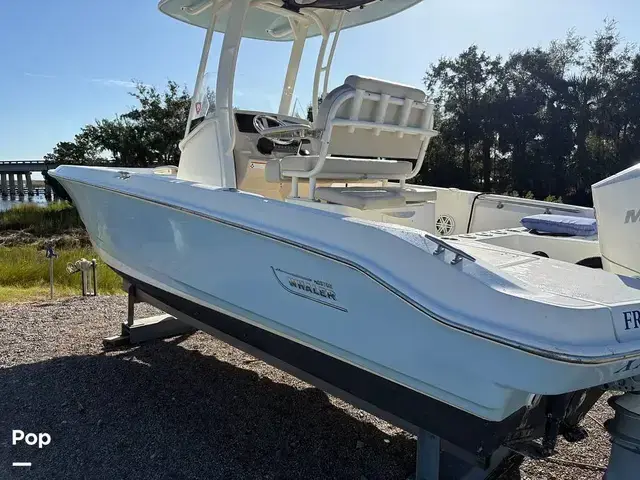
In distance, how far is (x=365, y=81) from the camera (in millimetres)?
2656

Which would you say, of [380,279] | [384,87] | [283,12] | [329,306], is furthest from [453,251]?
[283,12]

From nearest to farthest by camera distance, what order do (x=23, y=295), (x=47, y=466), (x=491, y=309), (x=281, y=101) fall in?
1. (x=491, y=309)
2. (x=47, y=466)
3. (x=281, y=101)
4. (x=23, y=295)

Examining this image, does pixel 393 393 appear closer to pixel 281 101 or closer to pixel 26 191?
pixel 281 101

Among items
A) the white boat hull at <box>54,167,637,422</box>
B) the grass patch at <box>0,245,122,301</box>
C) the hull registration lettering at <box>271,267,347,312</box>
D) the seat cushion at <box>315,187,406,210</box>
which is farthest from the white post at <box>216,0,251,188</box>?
the grass patch at <box>0,245,122,301</box>

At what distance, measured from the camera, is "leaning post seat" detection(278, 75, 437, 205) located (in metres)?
2.64

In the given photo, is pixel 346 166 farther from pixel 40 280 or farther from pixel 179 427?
pixel 40 280

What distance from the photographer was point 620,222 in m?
2.15

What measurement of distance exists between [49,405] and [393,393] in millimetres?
2366

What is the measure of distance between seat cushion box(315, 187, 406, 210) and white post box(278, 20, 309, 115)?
1.93 meters

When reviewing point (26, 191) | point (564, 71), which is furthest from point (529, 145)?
point (26, 191)

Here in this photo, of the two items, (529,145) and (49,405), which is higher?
(529,145)

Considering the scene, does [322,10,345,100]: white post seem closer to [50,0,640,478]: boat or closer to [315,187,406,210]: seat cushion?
[50,0,640,478]: boat

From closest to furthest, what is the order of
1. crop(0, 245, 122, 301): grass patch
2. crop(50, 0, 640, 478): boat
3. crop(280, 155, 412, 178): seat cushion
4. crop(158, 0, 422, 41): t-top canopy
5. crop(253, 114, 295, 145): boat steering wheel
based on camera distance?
crop(50, 0, 640, 478): boat
crop(280, 155, 412, 178): seat cushion
crop(253, 114, 295, 145): boat steering wheel
crop(158, 0, 422, 41): t-top canopy
crop(0, 245, 122, 301): grass patch

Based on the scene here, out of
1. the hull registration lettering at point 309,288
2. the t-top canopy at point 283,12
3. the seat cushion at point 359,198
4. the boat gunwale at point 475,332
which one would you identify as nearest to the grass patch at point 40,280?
the t-top canopy at point 283,12
